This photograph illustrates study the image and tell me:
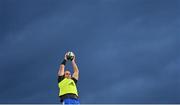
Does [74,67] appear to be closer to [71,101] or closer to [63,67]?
[63,67]

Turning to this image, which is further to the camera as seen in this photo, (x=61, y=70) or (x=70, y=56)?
(x=70, y=56)

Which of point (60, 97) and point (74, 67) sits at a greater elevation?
point (74, 67)

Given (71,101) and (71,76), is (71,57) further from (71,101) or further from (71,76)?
(71,101)

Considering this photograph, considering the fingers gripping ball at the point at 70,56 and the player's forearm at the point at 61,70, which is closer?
the player's forearm at the point at 61,70

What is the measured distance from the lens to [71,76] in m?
20.3

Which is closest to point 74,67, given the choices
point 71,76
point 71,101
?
point 71,76

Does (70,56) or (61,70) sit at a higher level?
(70,56)

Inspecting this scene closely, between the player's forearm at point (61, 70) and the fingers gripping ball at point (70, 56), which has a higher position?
the fingers gripping ball at point (70, 56)

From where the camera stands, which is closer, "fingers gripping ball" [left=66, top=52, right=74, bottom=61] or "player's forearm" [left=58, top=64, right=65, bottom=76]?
"player's forearm" [left=58, top=64, right=65, bottom=76]

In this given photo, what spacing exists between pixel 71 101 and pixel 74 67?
170cm

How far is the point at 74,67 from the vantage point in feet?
67.3

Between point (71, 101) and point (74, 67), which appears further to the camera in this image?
point (74, 67)

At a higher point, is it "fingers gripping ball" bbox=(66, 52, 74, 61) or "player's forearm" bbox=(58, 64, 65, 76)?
"fingers gripping ball" bbox=(66, 52, 74, 61)

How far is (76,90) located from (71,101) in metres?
0.74
